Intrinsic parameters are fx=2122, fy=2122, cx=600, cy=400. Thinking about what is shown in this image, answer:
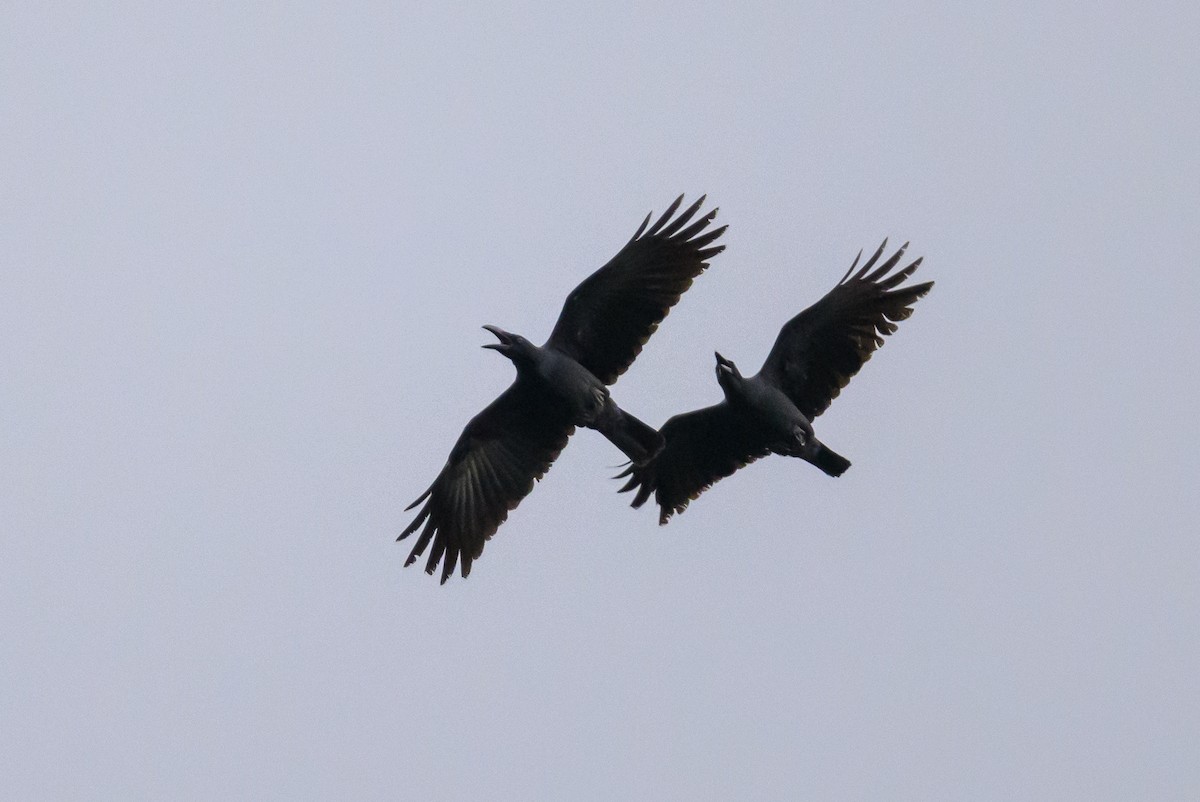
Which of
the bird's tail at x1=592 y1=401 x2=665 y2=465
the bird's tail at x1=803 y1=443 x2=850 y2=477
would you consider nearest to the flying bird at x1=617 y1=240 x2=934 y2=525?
the bird's tail at x1=803 y1=443 x2=850 y2=477

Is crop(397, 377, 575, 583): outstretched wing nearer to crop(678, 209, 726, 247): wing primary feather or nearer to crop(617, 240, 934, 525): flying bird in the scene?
crop(617, 240, 934, 525): flying bird

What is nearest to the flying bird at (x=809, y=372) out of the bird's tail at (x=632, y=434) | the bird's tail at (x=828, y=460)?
the bird's tail at (x=828, y=460)

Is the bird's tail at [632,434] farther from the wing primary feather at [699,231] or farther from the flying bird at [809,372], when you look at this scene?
the wing primary feather at [699,231]

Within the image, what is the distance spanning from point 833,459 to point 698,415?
1.32 m

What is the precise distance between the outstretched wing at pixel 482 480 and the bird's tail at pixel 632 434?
1.62ft

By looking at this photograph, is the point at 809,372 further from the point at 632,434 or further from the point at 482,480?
the point at 482,480

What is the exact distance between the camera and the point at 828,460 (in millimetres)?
18766

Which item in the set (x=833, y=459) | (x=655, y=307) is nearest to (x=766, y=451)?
(x=833, y=459)

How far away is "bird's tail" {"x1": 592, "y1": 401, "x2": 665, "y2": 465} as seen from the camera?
59.6 ft

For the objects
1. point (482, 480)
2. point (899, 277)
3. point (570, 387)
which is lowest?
point (482, 480)

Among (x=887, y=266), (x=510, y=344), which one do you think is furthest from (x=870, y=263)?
(x=510, y=344)

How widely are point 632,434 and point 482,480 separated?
1499 millimetres

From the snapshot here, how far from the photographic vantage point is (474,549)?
1873cm

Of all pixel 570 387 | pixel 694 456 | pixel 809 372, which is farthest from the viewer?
pixel 694 456
